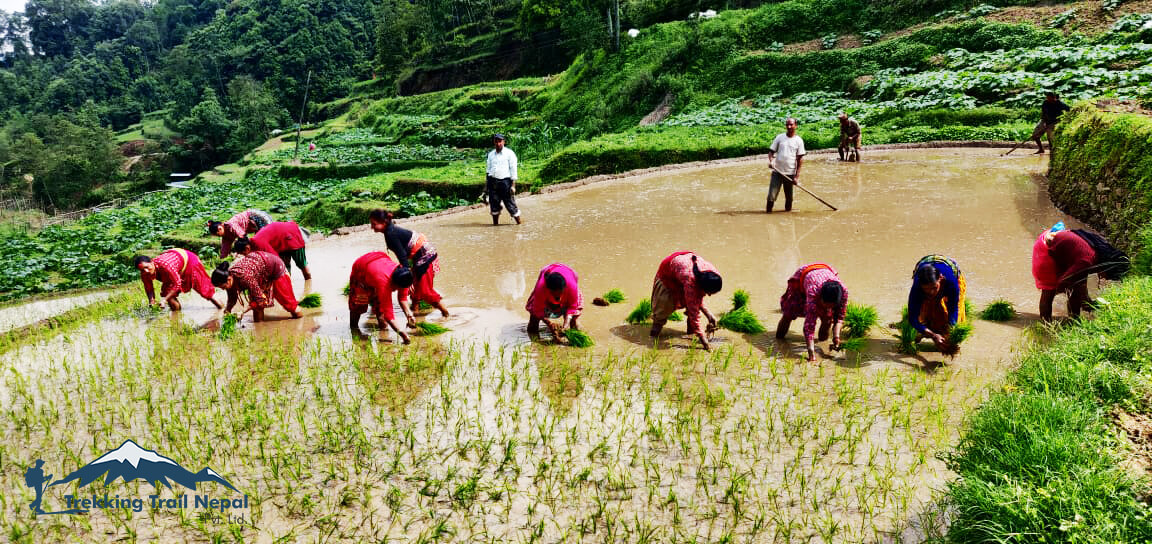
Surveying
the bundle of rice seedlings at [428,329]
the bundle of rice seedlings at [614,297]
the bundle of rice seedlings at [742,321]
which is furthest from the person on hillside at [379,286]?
the bundle of rice seedlings at [742,321]

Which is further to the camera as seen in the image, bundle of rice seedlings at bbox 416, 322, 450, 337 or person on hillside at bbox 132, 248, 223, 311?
person on hillside at bbox 132, 248, 223, 311

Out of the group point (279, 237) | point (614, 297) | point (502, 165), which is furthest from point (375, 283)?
point (502, 165)

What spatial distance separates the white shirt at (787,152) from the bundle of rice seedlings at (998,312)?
513 cm

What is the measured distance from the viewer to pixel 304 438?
4816 millimetres

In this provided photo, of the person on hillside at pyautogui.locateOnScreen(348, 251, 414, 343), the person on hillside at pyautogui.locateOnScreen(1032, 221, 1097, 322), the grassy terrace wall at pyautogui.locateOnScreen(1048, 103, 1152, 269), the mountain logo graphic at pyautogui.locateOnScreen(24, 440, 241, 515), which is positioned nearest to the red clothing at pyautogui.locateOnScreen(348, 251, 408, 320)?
the person on hillside at pyautogui.locateOnScreen(348, 251, 414, 343)

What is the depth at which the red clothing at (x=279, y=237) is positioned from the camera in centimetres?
895

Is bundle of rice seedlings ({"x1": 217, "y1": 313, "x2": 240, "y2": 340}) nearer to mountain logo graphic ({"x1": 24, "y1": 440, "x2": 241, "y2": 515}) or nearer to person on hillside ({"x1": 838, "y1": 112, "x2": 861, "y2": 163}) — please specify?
mountain logo graphic ({"x1": 24, "y1": 440, "x2": 241, "y2": 515})

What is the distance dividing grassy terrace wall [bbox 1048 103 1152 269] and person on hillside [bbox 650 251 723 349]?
13.8 feet

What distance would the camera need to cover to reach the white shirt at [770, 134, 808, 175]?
35.9 feet

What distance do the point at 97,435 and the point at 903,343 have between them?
660cm

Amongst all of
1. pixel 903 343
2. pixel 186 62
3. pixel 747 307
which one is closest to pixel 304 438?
pixel 747 307

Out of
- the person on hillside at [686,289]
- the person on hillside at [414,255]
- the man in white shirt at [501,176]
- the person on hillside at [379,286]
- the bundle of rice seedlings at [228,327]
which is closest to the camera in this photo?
the person on hillside at [686,289]

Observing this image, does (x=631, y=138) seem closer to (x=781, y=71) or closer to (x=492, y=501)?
(x=781, y=71)

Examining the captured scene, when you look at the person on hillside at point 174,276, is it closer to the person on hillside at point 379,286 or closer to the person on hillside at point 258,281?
the person on hillside at point 258,281
